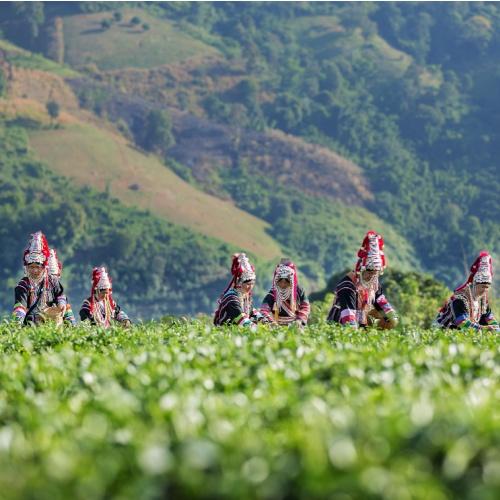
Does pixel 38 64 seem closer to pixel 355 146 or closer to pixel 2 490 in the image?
pixel 355 146

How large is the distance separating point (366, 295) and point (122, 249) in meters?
126

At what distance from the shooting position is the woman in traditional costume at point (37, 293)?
21.0 meters

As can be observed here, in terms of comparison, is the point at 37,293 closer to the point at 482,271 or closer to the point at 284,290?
the point at 284,290

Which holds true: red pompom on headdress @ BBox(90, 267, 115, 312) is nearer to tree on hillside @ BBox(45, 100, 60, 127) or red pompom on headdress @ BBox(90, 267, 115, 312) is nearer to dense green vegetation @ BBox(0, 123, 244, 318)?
dense green vegetation @ BBox(0, 123, 244, 318)

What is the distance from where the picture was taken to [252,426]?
25.6 feet

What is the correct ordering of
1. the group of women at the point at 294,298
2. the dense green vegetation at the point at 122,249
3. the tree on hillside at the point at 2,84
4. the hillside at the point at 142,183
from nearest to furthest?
the group of women at the point at 294,298 → the dense green vegetation at the point at 122,249 → the hillside at the point at 142,183 → the tree on hillside at the point at 2,84

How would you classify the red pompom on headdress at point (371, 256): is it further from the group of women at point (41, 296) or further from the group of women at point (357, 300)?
the group of women at point (41, 296)

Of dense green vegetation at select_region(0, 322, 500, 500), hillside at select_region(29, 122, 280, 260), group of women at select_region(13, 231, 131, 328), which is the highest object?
dense green vegetation at select_region(0, 322, 500, 500)

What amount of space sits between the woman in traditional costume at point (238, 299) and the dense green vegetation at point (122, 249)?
11510cm

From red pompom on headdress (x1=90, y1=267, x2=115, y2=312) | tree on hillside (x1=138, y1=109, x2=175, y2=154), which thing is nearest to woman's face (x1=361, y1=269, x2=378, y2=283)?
red pompom on headdress (x1=90, y1=267, x2=115, y2=312)

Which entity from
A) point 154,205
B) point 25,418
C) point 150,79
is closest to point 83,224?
point 154,205

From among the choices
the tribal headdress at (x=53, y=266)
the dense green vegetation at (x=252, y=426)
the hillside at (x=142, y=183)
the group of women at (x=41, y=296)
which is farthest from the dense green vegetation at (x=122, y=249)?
the dense green vegetation at (x=252, y=426)

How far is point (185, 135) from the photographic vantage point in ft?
614

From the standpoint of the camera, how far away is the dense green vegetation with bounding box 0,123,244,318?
141m
